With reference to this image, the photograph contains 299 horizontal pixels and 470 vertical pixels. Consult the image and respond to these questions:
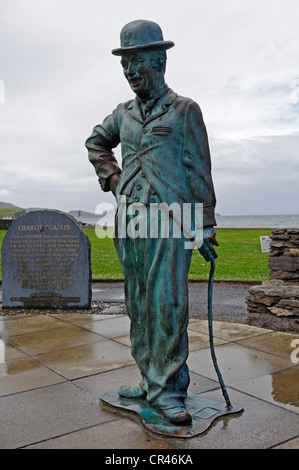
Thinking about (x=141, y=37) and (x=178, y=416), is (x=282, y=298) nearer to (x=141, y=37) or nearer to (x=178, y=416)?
(x=178, y=416)

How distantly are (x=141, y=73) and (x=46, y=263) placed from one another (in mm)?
5652

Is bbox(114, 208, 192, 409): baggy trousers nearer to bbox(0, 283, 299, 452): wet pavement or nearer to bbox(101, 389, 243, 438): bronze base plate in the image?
bbox(101, 389, 243, 438): bronze base plate

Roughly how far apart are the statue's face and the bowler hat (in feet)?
0.19

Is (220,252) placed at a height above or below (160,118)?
below

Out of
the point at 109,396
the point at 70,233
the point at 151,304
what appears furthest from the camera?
the point at 70,233

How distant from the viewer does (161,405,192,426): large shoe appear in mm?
3297

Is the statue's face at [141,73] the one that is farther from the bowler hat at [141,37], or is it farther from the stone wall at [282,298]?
the stone wall at [282,298]

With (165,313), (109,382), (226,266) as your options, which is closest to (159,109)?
(165,313)

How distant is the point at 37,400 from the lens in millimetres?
4004

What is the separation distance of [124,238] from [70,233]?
5.02 m

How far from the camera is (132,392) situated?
150 inches

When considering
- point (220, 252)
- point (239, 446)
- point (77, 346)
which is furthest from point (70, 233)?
point (220, 252)

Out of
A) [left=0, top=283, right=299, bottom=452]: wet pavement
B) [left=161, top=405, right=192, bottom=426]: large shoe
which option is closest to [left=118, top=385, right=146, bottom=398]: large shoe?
[left=0, top=283, right=299, bottom=452]: wet pavement
